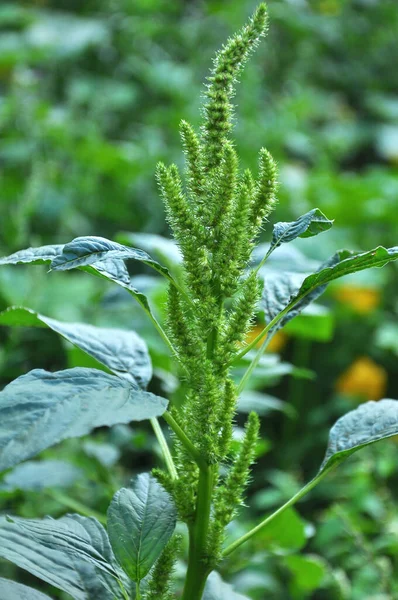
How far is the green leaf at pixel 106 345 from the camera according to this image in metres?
0.73

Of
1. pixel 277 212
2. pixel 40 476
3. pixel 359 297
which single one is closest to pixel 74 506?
pixel 40 476

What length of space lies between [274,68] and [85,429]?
4.16 metres

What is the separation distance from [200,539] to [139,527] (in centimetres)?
5

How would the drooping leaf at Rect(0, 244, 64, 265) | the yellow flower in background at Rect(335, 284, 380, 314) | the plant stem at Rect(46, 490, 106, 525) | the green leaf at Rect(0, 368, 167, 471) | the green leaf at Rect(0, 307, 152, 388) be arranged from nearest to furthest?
1. the green leaf at Rect(0, 368, 167, 471)
2. the drooping leaf at Rect(0, 244, 64, 265)
3. the green leaf at Rect(0, 307, 152, 388)
4. the plant stem at Rect(46, 490, 106, 525)
5. the yellow flower in background at Rect(335, 284, 380, 314)

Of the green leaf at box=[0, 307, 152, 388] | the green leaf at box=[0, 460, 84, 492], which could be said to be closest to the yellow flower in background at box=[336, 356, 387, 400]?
the green leaf at box=[0, 460, 84, 492]

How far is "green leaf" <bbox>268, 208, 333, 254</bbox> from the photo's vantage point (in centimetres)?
64

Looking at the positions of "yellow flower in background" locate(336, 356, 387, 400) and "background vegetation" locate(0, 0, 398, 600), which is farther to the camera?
"yellow flower in background" locate(336, 356, 387, 400)

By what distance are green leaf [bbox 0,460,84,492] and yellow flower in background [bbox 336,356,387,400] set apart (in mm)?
1120

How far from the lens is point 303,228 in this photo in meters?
0.64

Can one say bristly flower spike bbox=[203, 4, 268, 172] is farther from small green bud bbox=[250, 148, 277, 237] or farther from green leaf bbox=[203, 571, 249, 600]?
green leaf bbox=[203, 571, 249, 600]

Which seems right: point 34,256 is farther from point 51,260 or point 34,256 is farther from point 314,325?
point 314,325

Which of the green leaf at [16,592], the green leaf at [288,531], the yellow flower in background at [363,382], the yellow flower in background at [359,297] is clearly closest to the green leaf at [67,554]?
the green leaf at [16,592]

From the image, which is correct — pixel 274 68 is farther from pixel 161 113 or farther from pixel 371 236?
pixel 371 236

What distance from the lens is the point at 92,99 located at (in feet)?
10.8
